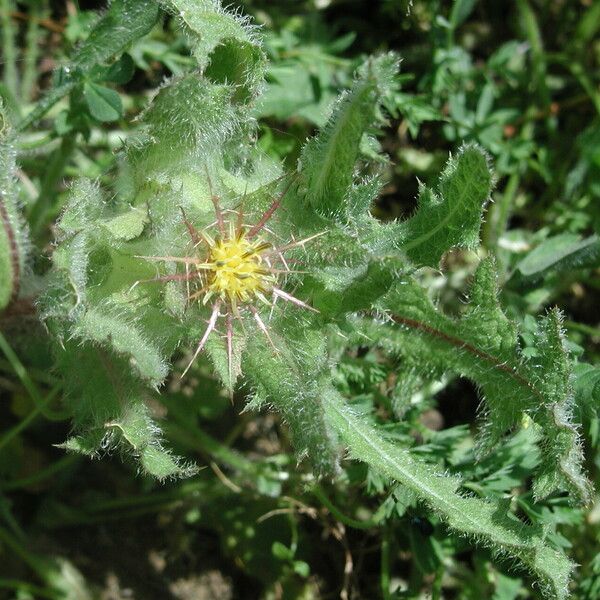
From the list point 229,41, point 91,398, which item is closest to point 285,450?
point 91,398

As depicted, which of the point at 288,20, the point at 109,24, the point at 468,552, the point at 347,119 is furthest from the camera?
the point at 288,20

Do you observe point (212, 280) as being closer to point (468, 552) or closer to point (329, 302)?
point (329, 302)

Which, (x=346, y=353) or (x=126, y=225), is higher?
(x=126, y=225)

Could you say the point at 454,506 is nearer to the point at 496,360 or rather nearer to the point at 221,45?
the point at 496,360

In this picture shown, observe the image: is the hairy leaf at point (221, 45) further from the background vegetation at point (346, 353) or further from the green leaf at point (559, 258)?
the green leaf at point (559, 258)

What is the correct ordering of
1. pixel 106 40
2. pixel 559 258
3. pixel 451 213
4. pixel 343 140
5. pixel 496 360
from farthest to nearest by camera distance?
pixel 559 258 < pixel 106 40 < pixel 496 360 < pixel 451 213 < pixel 343 140

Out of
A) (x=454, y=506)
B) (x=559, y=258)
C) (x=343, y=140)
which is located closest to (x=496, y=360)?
(x=454, y=506)
